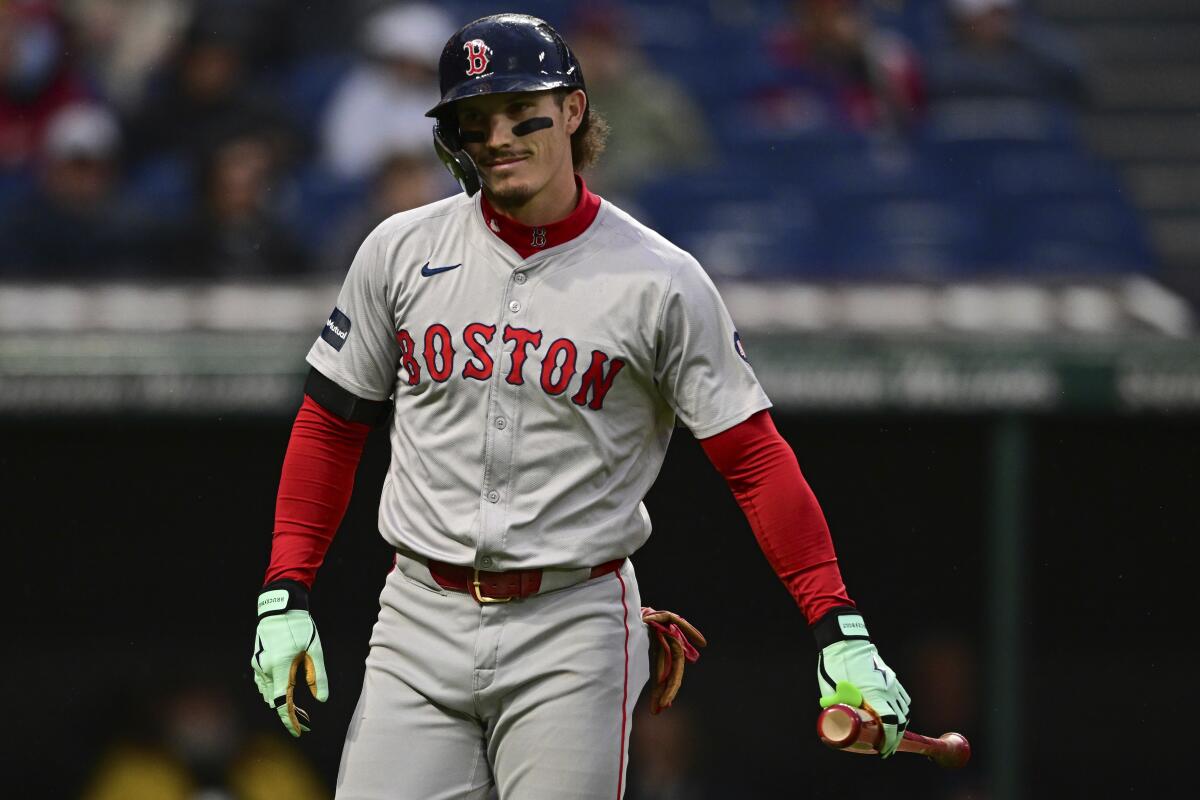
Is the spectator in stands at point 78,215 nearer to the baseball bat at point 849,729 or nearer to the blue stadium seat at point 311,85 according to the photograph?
the blue stadium seat at point 311,85

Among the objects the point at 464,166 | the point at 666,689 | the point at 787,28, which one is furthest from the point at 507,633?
the point at 787,28

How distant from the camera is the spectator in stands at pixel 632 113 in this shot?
276 inches

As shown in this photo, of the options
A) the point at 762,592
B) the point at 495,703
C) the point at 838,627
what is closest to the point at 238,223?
the point at 762,592

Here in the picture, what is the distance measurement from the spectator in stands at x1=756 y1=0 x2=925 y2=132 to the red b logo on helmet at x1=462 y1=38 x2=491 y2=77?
15.3 feet

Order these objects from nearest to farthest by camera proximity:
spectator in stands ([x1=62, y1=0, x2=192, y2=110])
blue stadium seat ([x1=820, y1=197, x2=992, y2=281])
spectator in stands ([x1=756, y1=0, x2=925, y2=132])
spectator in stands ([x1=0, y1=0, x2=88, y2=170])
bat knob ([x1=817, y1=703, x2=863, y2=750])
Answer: bat knob ([x1=817, y1=703, x2=863, y2=750])
blue stadium seat ([x1=820, y1=197, x2=992, y2=281])
spectator in stands ([x1=0, y1=0, x2=88, y2=170])
spectator in stands ([x1=62, y1=0, x2=192, y2=110])
spectator in stands ([x1=756, y1=0, x2=925, y2=132])

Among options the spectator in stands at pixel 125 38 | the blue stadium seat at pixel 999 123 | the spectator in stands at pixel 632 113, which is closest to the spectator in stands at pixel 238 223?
the spectator in stands at pixel 125 38

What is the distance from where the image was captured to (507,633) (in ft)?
8.97

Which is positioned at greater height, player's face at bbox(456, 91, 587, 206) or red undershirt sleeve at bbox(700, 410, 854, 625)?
player's face at bbox(456, 91, 587, 206)

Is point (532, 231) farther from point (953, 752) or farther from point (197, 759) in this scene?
point (197, 759)

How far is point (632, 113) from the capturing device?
712cm

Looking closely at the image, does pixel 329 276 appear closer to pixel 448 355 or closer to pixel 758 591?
pixel 758 591

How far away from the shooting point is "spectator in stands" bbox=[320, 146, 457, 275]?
666 cm

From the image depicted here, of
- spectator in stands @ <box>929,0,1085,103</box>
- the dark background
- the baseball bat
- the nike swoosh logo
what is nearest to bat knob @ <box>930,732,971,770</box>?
the baseball bat

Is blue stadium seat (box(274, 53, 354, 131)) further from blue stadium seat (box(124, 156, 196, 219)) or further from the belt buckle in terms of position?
the belt buckle
